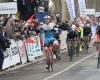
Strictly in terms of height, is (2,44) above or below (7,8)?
below

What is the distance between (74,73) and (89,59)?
5.60 meters

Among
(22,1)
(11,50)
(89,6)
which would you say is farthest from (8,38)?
(89,6)

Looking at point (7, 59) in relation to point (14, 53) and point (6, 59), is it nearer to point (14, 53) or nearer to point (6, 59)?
point (6, 59)

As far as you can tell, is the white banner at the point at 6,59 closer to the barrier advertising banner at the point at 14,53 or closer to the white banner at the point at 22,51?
the barrier advertising banner at the point at 14,53

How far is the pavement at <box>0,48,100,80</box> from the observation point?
1667 centimetres

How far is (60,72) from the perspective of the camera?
1809 cm

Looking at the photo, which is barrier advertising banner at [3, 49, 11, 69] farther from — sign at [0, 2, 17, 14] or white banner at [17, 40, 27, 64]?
sign at [0, 2, 17, 14]

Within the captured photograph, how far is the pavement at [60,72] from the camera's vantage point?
54.7ft

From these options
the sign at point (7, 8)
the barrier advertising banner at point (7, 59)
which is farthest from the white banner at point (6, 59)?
the sign at point (7, 8)

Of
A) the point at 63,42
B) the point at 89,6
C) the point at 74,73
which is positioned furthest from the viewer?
the point at 89,6

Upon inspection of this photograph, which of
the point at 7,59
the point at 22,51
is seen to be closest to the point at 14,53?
the point at 7,59

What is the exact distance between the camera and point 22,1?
87.6ft

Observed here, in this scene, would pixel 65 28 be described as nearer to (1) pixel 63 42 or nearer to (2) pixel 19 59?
(1) pixel 63 42

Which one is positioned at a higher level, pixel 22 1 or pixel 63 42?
pixel 22 1
